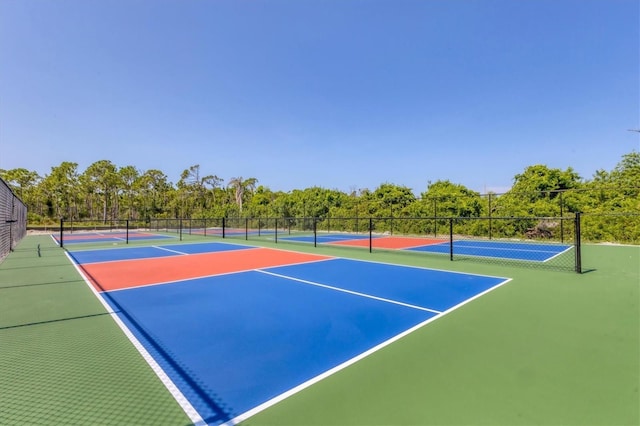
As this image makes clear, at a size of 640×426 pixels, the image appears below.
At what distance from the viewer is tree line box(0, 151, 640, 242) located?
55.9ft

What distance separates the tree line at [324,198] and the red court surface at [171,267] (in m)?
11.3

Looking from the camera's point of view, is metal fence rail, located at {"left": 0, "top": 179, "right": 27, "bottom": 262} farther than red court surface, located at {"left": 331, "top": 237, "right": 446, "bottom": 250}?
No

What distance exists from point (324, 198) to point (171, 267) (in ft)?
87.7

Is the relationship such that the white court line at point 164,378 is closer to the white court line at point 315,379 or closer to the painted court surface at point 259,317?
the painted court surface at point 259,317

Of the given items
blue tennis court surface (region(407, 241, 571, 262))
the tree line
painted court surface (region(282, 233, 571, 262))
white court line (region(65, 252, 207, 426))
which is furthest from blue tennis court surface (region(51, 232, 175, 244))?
blue tennis court surface (region(407, 241, 571, 262))

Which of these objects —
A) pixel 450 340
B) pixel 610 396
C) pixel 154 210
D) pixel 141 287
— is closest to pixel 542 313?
pixel 450 340

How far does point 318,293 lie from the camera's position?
591 centimetres

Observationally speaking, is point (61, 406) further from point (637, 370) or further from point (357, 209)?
point (357, 209)

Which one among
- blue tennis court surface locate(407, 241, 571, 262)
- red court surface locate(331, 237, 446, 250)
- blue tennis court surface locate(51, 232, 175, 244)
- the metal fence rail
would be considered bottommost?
blue tennis court surface locate(51, 232, 175, 244)

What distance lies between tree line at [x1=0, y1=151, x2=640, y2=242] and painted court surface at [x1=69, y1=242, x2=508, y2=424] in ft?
30.4

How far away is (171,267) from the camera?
29.2 feet

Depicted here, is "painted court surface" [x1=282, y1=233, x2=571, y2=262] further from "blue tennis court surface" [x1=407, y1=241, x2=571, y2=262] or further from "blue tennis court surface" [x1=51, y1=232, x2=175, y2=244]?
"blue tennis court surface" [x1=51, y1=232, x2=175, y2=244]

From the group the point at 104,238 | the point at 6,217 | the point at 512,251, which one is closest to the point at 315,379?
the point at 512,251

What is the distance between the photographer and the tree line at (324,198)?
1705 centimetres
